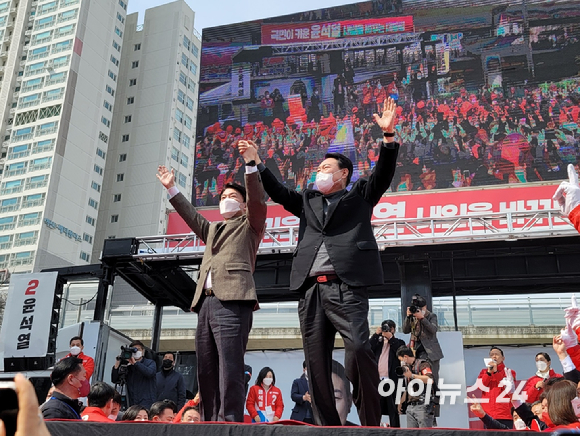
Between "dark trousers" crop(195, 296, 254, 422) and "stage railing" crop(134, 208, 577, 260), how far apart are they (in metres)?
6.23

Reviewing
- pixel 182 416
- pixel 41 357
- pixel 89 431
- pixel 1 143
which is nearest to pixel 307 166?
pixel 41 357

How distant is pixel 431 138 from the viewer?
43.2 feet

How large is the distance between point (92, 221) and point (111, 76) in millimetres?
11484

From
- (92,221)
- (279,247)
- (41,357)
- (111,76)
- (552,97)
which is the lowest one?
(41,357)

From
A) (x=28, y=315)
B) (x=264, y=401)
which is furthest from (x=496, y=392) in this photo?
(x=28, y=315)

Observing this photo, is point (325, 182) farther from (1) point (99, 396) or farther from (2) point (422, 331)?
(2) point (422, 331)

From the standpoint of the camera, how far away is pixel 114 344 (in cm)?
1015

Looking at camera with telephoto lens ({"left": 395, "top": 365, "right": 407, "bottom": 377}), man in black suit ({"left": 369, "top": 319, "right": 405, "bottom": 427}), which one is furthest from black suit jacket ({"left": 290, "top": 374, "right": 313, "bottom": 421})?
camera with telephoto lens ({"left": 395, "top": 365, "right": 407, "bottom": 377})

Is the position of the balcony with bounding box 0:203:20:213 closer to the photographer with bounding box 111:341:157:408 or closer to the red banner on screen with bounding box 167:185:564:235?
the red banner on screen with bounding box 167:185:564:235

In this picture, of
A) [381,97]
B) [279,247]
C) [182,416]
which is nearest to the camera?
[182,416]

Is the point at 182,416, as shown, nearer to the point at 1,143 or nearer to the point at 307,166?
the point at 307,166

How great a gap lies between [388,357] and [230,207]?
3541mm

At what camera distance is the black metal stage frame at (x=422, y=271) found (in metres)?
10.1

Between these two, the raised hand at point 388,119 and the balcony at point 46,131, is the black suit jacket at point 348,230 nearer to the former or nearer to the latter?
the raised hand at point 388,119
